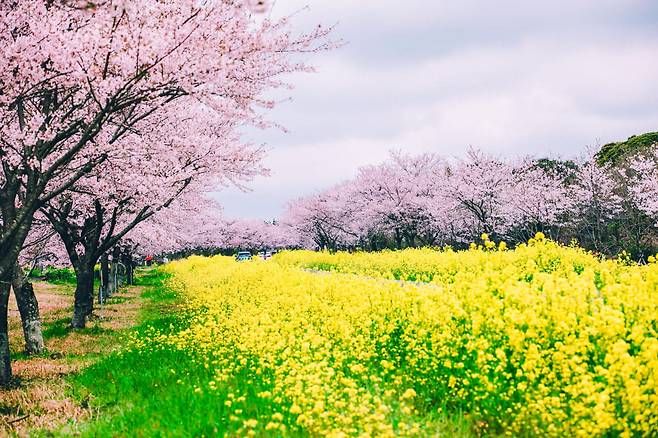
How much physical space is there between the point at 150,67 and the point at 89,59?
98 cm

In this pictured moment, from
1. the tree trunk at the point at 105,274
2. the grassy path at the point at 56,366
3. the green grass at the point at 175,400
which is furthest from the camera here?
the tree trunk at the point at 105,274

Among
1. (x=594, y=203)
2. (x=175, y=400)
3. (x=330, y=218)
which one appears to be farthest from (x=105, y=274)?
(x=330, y=218)

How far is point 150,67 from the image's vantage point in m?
8.12

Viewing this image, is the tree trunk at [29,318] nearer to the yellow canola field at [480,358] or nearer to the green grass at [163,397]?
the green grass at [163,397]

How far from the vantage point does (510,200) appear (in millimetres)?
44688

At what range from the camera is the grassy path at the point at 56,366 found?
7641mm

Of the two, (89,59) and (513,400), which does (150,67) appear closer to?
(89,59)

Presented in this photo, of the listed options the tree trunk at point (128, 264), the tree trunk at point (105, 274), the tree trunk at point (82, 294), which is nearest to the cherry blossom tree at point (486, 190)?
the tree trunk at point (128, 264)

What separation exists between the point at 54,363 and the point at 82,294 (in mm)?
5698

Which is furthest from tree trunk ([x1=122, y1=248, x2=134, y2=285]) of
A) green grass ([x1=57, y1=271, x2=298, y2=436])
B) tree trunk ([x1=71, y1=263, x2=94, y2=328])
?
green grass ([x1=57, y1=271, x2=298, y2=436])

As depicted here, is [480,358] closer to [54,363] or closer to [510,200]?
[54,363]

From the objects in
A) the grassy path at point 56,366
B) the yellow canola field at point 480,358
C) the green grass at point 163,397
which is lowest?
the grassy path at point 56,366

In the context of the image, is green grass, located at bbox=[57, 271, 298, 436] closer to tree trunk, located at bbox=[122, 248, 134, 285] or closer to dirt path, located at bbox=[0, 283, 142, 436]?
dirt path, located at bbox=[0, 283, 142, 436]

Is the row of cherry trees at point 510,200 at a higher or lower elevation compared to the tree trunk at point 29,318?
higher
